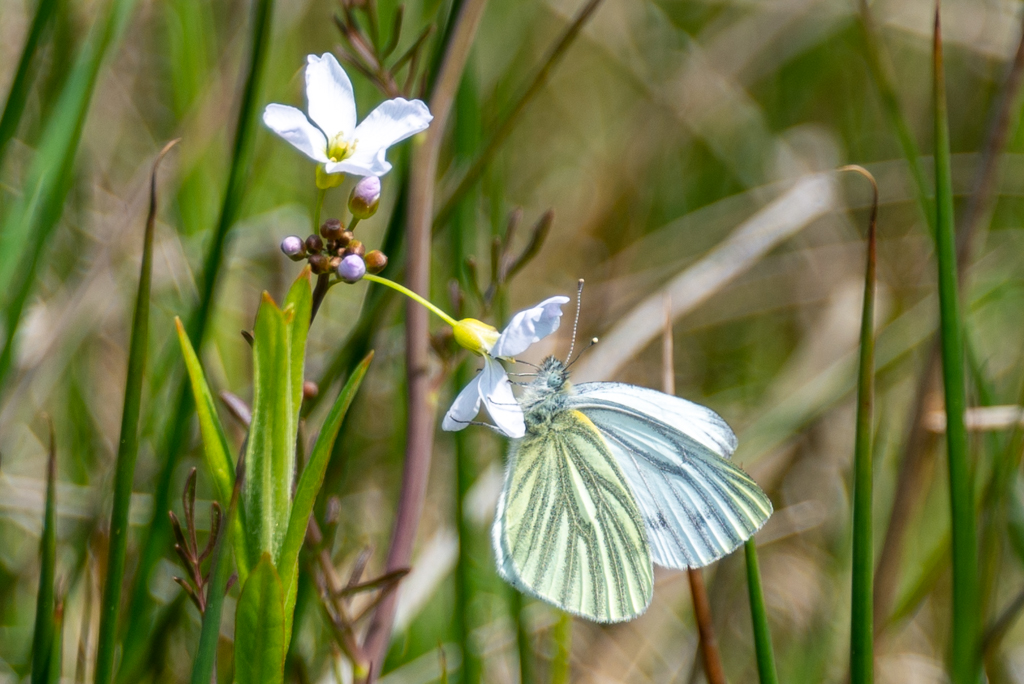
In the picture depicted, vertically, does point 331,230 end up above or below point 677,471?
above

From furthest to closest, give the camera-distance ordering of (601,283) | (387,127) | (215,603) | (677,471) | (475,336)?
1. (601,283)
2. (677,471)
3. (475,336)
4. (387,127)
5. (215,603)

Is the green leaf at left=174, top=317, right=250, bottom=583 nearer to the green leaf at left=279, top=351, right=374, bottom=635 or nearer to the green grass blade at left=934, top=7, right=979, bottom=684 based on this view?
the green leaf at left=279, top=351, right=374, bottom=635

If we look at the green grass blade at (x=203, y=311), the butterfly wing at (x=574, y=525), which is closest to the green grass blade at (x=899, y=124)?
the butterfly wing at (x=574, y=525)

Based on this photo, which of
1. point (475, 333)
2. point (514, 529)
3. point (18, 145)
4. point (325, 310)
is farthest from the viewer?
point (325, 310)

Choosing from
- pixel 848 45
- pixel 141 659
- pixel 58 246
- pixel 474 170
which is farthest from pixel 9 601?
pixel 848 45

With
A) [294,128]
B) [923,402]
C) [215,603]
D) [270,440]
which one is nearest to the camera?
[215,603]

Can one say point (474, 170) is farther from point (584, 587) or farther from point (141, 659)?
point (141, 659)

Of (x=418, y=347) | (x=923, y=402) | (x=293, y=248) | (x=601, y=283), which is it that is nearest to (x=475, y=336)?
(x=418, y=347)

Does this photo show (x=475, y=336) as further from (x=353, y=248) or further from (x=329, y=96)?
(x=329, y=96)
